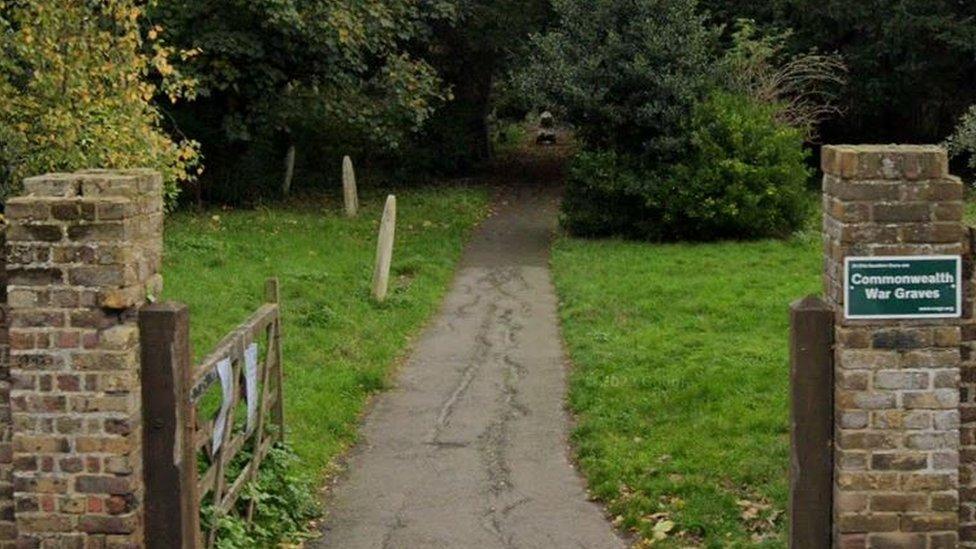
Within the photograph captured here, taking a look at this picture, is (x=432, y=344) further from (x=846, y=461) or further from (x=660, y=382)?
(x=846, y=461)

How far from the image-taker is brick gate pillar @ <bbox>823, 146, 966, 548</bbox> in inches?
257

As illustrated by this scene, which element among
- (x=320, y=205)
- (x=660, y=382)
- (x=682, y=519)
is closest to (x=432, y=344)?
(x=660, y=382)

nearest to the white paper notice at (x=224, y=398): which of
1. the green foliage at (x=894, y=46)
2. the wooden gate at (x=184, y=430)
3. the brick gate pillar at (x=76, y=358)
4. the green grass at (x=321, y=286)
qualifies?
the wooden gate at (x=184, y=430)

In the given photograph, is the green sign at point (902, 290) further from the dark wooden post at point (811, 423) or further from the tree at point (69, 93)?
the tree at point (69, 93)

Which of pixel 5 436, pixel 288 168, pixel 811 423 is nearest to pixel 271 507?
pixel 5 436

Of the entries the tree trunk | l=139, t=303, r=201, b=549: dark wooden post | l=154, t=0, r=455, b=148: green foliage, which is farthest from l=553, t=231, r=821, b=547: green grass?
the tree trunk

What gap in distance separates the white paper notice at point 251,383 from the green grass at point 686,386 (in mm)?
2369

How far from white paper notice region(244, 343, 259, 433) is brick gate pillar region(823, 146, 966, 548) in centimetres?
354

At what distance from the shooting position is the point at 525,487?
32.1 feet

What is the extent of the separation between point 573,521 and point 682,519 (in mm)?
723

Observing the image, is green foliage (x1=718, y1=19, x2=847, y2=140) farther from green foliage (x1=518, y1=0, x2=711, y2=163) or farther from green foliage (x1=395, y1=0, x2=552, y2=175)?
green foliage (x1=395, y1=0, x2=552, y2=175)

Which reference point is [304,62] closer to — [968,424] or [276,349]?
[276,349]

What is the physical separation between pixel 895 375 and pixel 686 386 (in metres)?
5.54

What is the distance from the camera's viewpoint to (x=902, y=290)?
21.6 feet
